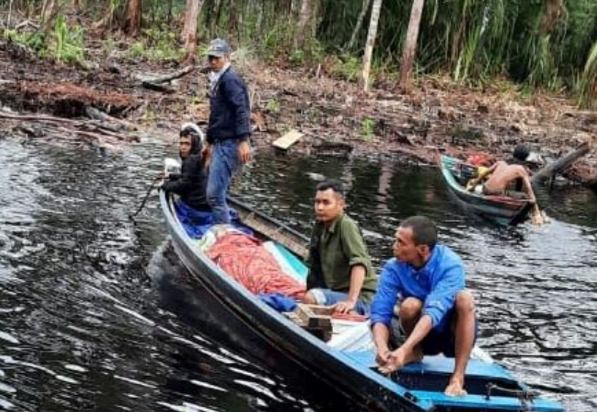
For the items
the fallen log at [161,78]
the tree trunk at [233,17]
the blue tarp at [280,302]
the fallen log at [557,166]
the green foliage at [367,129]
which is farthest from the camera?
the tree trunk at [233,17]

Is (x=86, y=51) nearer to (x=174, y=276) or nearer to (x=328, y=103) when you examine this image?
(x=328, y=103)

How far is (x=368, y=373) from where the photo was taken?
6.08 metres

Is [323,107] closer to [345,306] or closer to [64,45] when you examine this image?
[64,45]

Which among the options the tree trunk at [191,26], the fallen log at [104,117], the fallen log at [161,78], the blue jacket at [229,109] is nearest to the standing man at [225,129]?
the blue jacket at [229,109]

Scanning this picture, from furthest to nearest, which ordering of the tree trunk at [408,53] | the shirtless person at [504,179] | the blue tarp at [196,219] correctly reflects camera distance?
the tree trunk at [408,53] → the shirtless person at [504,179] → the blue tarp at [196,219]

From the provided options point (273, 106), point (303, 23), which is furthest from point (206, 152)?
point (303, 23)

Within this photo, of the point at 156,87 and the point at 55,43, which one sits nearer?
the point at 156,87

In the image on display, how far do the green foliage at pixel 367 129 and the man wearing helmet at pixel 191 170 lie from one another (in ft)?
30.7

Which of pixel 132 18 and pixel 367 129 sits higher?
pixel 132 18

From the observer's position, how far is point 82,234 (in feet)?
34.1

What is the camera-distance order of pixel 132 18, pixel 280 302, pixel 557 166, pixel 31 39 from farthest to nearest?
pixel 132 18 → pixel 31 39 → pixel 557 166 → pixel 280 302

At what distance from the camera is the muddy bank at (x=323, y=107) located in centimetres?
1792

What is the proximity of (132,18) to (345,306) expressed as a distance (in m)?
20.9

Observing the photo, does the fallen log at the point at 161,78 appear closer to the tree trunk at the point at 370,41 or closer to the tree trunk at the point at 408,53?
the tree trunk at the point at 370,41
